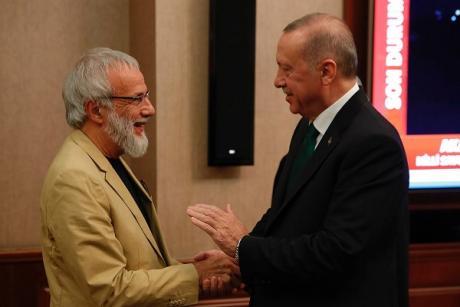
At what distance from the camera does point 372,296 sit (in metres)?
2.05

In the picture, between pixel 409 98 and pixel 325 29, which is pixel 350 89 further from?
pixel 409 98

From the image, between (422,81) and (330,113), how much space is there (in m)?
1.76

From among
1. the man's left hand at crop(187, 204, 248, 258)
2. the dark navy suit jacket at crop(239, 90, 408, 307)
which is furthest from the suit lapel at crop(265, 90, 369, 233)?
the man's left hand at crop(187, 204, 248, 258)

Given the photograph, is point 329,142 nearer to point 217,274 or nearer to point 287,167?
point 287,167

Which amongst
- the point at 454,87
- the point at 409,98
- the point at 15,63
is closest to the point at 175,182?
the point at 15,63

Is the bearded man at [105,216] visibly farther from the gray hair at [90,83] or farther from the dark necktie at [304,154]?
the dark necktie at [304,154]

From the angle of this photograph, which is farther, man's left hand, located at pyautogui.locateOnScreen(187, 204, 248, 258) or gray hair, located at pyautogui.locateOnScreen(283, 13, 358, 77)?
man's left hand, located at pyautogui.locateOnScreen(187, 204, 248, 258)

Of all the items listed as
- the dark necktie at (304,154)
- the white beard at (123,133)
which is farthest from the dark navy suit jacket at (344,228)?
the white beard at (123,133)

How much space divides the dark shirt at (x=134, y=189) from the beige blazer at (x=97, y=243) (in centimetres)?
14

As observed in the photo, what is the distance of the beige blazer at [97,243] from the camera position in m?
2.15

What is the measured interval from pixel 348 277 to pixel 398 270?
0.56 feet

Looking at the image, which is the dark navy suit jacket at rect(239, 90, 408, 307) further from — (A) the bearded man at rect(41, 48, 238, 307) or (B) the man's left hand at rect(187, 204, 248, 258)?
(A) the bearded man at rect(41, 48, 238, 307)

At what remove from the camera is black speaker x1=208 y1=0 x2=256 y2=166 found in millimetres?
3449

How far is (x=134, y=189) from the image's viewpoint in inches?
100
